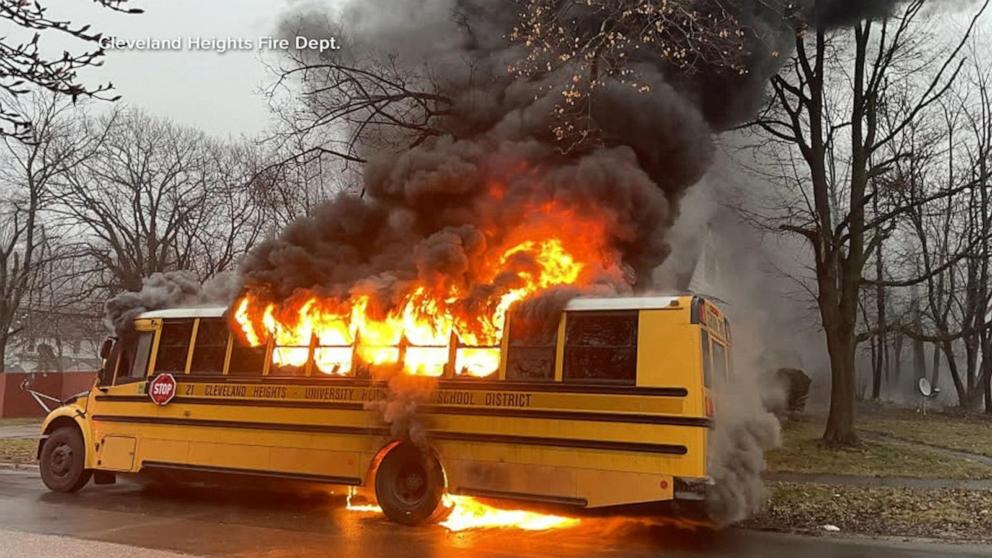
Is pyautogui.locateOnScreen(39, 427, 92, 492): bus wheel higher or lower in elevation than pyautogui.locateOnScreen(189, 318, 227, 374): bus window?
lower

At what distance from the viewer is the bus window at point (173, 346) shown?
31.3 ft

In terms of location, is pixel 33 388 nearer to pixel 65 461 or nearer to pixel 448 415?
pixel 65 461

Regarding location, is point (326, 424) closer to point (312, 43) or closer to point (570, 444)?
point (570, 444)

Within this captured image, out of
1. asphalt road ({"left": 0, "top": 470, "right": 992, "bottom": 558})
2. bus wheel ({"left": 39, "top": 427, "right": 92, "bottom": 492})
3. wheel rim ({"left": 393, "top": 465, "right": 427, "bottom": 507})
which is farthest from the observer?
bus wheel ({"left": 39, "top": 427, "right": 92, "bottom": 492})

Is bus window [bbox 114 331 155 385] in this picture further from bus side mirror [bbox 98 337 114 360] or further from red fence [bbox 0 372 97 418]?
red fence [bbox 0 372 97 418]

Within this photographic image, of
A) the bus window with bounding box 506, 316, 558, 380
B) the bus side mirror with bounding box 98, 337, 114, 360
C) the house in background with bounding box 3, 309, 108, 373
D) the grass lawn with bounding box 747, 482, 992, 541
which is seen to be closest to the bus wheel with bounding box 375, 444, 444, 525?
the bus window with bounding box 506, 316, 558, 380

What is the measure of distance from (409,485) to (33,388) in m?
22.7

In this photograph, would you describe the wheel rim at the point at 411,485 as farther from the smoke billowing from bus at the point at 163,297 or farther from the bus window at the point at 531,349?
the smoke billowing from bus at the point at 163,297

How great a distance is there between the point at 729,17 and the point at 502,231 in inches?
147

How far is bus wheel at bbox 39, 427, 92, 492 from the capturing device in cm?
998

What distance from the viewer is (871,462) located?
506 inches

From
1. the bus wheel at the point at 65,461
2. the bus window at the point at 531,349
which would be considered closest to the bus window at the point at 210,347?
the bus wheel at the point at 65,461

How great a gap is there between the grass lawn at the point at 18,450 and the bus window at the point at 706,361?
40.8ft

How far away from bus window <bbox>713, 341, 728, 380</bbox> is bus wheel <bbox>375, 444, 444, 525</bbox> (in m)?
3.07
